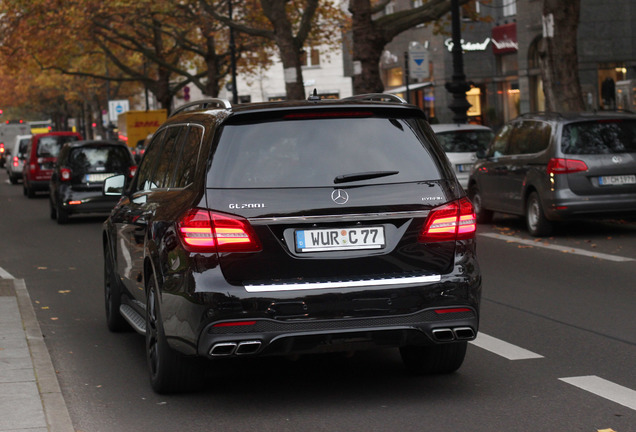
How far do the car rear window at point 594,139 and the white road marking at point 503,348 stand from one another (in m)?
7.66

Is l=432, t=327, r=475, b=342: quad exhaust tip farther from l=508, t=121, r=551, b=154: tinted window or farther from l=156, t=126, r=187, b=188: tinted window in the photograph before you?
l=508, t=121, r=551, b=154: tinted window

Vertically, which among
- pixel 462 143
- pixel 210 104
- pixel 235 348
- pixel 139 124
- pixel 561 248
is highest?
pixel 210 104

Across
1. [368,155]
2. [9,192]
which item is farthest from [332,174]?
[9,192]

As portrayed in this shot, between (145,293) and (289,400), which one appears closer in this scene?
(289,400)

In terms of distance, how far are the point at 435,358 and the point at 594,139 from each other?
931cm

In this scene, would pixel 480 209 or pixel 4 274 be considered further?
pixel 480 209

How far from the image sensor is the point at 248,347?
20.6 feet

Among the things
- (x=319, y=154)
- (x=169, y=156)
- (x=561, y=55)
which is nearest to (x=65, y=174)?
(x=561, y=55)

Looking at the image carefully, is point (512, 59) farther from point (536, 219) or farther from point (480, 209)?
point (536, 219)

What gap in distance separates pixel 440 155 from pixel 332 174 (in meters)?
0.70

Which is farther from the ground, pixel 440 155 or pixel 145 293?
pixel 440 155

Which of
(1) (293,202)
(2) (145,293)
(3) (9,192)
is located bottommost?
(3) (9,192)

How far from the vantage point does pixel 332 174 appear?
6488mm

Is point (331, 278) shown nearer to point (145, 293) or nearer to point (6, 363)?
point (145, 293)
